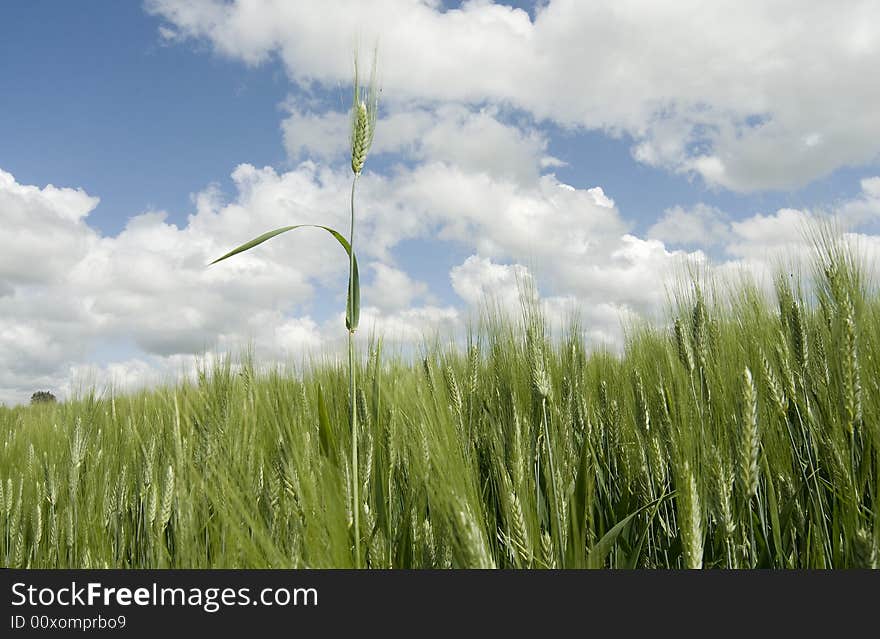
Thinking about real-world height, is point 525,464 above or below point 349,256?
below

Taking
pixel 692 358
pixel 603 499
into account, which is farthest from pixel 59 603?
pixel 692 358

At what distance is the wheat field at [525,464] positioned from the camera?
50.6 inches

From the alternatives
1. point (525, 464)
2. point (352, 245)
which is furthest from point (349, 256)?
point (525, 464)

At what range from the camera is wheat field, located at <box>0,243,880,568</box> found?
4.22 feet

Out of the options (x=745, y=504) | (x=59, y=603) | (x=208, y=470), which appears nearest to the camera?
(x=59, y=603)

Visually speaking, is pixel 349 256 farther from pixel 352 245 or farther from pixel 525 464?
pixel 525 464

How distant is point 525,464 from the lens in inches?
60.8

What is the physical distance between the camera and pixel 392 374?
2078 mm

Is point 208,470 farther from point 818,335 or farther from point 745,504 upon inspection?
point 818,335

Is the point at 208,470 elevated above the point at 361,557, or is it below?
above

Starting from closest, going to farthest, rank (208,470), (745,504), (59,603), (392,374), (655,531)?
(59,603)
(745,504)
(208,470)
(655,531)
(392,374)

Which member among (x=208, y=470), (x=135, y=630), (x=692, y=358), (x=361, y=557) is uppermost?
(x=692, y=358)

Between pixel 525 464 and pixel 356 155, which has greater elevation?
pixel 356 155

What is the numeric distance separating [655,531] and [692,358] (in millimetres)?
615
